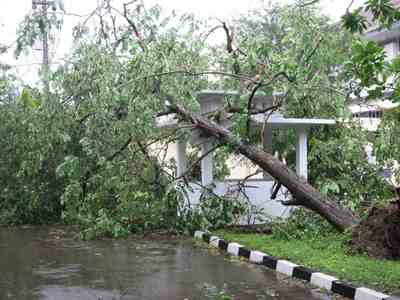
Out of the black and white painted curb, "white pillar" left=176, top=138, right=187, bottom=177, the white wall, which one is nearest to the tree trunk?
the black and white painted curb

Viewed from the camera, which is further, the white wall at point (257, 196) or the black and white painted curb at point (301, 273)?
the white wall at point (257, 196)

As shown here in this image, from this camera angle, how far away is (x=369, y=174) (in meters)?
11.6

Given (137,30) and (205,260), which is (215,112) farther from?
(205,260)

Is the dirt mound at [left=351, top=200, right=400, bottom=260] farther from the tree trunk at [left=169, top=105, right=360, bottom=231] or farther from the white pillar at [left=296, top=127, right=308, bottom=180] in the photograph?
the white pillar at [left=296, top=127, right=308, bottom=180]

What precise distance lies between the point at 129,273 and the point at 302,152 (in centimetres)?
534

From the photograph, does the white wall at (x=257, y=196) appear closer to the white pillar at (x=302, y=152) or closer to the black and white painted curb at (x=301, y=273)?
the white pillar at (x=302, y=152)

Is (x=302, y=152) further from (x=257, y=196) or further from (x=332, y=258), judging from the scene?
(x=332, y=258)

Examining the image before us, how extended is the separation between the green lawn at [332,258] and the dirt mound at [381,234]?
0.17 metres

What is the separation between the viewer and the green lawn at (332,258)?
6.13 meters

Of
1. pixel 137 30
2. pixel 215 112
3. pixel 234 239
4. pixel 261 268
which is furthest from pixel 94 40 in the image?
pixel 261 268

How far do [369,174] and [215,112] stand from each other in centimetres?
349

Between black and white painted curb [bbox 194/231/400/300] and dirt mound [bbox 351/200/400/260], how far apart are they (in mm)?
1080

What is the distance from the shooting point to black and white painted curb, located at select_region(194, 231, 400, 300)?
18.4 ft

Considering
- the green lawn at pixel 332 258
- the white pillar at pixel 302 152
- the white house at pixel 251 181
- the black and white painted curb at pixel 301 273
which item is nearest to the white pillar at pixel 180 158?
the white house at pixel 251 181
